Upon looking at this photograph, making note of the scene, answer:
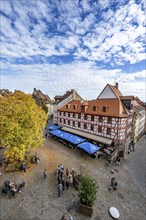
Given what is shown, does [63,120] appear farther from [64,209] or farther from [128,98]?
[64,209]

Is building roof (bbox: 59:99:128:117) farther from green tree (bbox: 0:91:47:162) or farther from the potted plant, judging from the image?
the potted plant

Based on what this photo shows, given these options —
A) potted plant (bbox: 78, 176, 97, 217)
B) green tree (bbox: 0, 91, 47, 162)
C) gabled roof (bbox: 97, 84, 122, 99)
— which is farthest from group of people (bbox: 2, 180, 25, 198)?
gabled roof (bbox: 97, 84, 122, 99)

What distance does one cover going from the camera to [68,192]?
14.4m

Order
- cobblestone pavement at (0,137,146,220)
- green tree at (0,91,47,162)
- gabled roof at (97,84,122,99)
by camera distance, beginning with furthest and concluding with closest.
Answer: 1. gabled roof at (97,84,122,99)
2. green tree at (0,91,47,162)
3. cobblestone pavement at (0,137,146,220)

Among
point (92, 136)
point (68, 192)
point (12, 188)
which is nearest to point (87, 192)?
point (68, 192)

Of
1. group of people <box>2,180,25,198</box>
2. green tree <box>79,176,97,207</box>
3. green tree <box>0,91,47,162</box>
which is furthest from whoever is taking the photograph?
green tree <box>0,91,47,162</box>

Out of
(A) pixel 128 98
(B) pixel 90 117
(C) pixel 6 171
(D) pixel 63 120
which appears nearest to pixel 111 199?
(C) pixel 6 171

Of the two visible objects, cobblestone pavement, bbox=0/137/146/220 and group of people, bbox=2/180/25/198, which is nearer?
cobblestone pavement, bbox=0/137/146/220

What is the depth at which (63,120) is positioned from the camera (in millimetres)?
35312

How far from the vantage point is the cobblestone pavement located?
11.9 m

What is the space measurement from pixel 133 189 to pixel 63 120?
22001mm

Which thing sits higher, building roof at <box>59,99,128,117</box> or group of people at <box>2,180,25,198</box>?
building roof at <box>59,99,128,117</box>

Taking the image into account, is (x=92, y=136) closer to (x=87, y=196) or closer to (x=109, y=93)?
(x=109, y=93)

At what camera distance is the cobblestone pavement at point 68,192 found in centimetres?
1185
